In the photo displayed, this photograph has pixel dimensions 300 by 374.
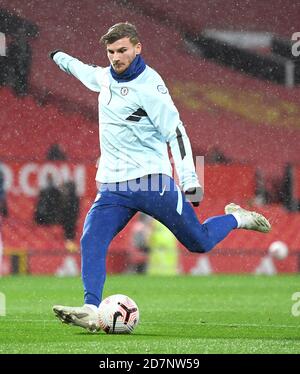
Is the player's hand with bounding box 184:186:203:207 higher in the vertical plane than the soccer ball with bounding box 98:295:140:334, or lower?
higher

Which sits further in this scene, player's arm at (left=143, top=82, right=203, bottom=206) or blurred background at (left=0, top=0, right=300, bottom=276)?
blurred background at (left=0, top=0, right=300, bottom=276)

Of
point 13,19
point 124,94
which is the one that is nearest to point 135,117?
point 124,94

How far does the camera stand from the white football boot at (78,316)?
→ 7.13 m

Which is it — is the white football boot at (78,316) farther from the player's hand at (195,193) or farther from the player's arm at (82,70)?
the player's arm at (82,70)

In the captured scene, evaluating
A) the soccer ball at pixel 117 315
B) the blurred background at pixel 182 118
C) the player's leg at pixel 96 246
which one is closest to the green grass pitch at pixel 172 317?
the soccer ball at pixel 117 315

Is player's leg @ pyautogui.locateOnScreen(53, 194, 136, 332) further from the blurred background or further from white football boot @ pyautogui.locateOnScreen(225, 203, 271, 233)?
the blurred background

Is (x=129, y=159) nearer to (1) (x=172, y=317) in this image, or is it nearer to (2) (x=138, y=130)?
(2) (x=138, y=130)

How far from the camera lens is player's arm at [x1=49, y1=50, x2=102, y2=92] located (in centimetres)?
775

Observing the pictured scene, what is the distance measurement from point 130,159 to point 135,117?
0.24 metres

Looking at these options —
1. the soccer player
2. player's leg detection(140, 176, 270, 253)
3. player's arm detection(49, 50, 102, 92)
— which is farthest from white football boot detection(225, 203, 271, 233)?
player's arm detection(49, 50, 102, 92)

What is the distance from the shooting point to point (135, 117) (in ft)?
24.0

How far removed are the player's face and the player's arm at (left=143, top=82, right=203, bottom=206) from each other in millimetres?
199

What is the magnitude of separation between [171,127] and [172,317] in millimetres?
2033
